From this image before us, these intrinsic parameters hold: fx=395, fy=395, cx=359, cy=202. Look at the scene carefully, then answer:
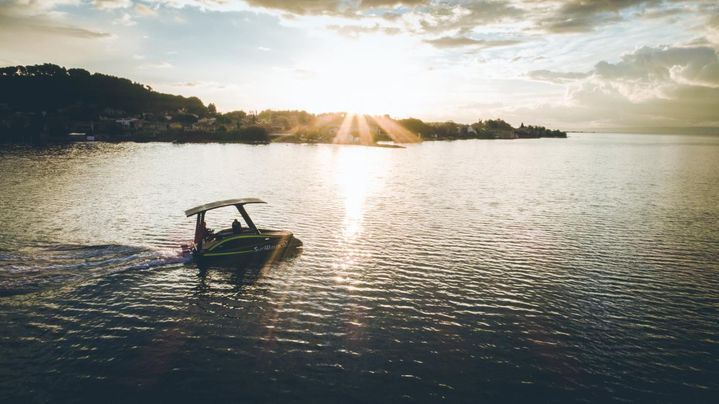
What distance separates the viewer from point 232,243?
3384 centimetres

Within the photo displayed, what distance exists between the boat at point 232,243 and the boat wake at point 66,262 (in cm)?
198

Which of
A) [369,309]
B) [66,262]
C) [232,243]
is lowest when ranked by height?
[369,309]

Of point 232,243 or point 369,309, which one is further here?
point 232,243

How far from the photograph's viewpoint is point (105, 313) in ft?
78.7

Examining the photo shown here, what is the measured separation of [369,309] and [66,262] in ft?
82.2

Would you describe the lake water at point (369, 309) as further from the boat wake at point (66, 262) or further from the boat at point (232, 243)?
the boat at point (232, 243)

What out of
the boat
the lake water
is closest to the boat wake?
the lake water

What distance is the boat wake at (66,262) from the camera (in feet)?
90.4

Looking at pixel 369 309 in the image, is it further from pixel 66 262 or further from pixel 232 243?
pixel 66 262

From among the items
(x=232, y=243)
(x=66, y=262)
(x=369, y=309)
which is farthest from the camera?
(x=232, y=243)

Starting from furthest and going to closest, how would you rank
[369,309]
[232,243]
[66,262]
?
1. [232,243]
2. [66,262]
3. [369,309]

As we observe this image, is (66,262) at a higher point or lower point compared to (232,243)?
lower

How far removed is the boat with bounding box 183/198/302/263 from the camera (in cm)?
3328

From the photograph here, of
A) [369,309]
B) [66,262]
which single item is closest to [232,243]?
[66,262]
